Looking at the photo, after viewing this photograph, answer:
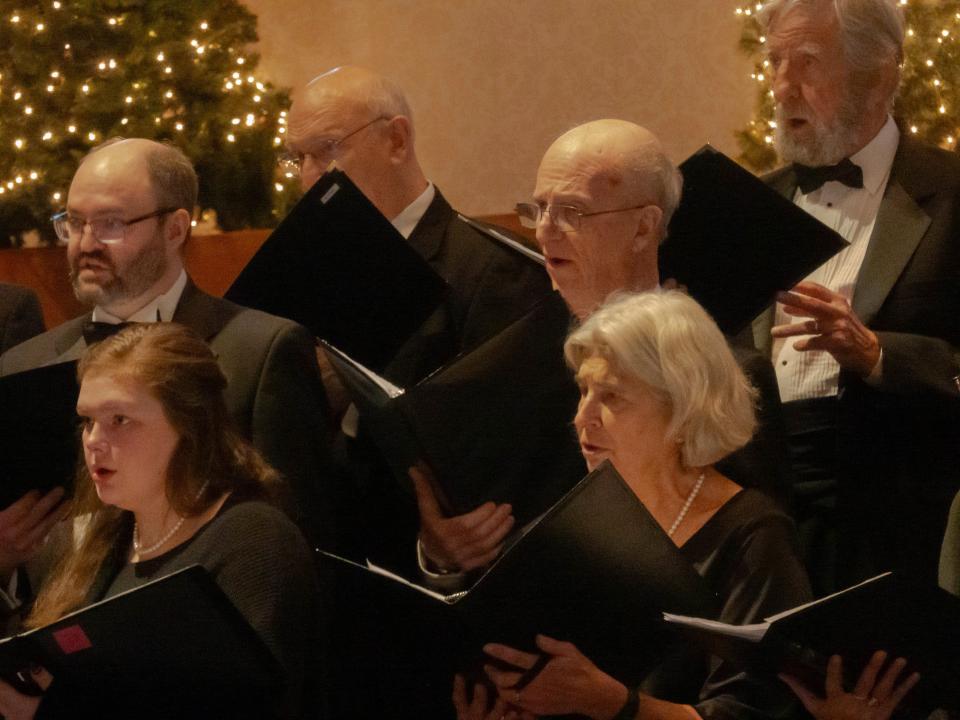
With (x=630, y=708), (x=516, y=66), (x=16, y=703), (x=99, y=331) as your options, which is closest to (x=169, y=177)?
(x=99, y=331)

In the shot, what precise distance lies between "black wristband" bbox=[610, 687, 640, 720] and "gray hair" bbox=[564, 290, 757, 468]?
0.42m

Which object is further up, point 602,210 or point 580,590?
point 602,210

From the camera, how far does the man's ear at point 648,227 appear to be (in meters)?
2.89

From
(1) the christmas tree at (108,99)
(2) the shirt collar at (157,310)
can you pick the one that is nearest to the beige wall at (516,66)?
(1) the christmas tree at (108,99)

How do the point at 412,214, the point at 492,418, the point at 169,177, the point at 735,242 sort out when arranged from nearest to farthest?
the point at 492,418 → the point at 735,242 → the point at 169,177 → the point at 412,214

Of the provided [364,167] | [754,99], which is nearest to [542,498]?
[364,167]

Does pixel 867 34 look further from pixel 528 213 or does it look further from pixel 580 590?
pixel 580 590

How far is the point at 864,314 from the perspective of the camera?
3.02 m

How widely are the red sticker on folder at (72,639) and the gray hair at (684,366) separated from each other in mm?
884

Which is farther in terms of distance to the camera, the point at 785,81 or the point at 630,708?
the point at 785,81

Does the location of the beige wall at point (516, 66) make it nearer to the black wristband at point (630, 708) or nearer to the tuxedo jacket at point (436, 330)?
the tuxedo jacket at point (436, 330)

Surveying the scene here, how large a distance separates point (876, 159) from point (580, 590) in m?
1.45

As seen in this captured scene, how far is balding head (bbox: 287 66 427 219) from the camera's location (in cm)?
340

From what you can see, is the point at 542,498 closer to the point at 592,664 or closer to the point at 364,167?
the point at 592,664
